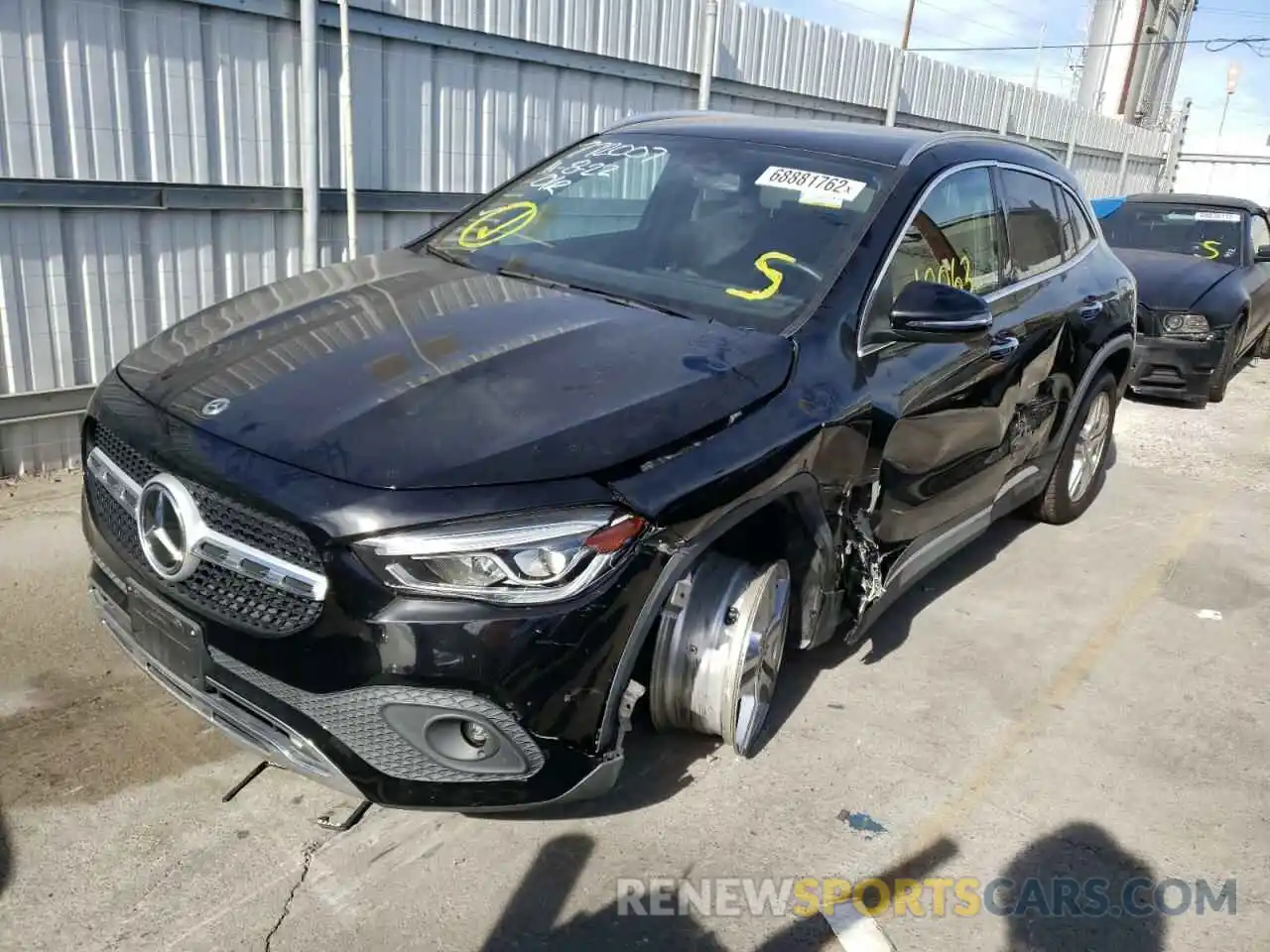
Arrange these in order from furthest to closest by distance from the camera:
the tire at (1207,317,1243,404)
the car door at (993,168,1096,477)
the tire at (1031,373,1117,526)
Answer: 1. the tire at (1207,317,1243,404)
2. the tire at (1031,373,1117,526)
3. the car door at (993,168,1096,477)

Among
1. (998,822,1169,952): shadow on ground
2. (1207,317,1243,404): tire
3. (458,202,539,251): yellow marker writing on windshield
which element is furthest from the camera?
(1207,317,1243,404): tire

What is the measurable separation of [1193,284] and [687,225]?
6771mm

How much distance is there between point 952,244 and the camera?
3762 millimetres

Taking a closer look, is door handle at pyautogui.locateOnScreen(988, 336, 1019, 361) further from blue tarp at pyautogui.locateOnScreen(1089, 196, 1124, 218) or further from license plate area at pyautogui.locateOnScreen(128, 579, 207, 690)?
blue tarp at pyautogui.locateOnScreen(1089, 196, 1124, 218)

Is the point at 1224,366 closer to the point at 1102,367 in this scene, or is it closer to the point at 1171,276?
the point at 1171,276

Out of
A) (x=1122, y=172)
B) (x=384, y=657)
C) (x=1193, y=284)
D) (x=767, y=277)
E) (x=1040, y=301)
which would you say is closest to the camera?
(x=384, y=657)

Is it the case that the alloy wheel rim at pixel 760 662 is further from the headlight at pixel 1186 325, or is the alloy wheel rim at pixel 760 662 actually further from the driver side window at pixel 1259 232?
the driver side window at pixel 1259 232

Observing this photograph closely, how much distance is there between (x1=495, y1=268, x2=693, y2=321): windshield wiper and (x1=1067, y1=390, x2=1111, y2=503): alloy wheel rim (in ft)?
9.88

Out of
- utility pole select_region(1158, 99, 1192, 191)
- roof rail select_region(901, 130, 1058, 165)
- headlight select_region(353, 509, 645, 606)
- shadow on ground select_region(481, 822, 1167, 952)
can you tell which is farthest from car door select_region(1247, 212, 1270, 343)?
utility pole select_region(1158, 99, 1192, 191)

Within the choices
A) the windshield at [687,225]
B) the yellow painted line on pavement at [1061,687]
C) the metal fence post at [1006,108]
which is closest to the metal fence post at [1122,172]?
the metal fence post at [1006,108]

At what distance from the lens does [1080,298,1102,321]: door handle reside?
15.6 feet

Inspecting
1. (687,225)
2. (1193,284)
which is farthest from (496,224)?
(1193,284)

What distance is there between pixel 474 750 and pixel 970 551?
354cm

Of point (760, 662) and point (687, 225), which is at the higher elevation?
point (687, 225)
